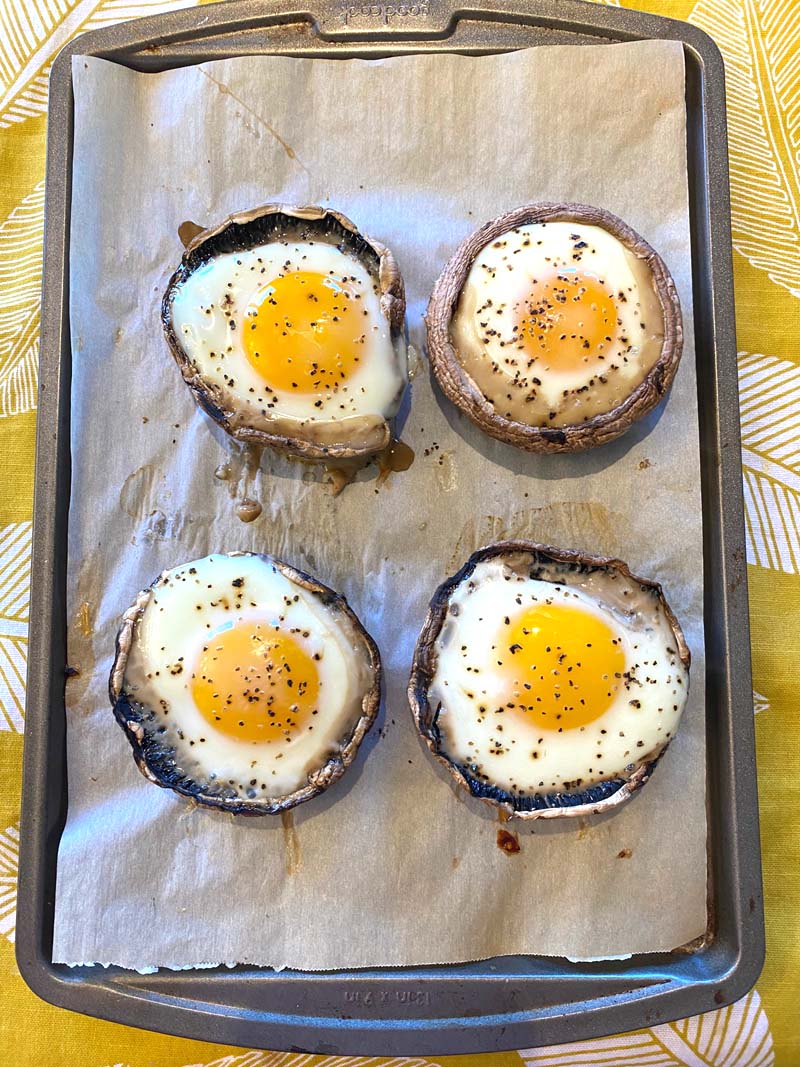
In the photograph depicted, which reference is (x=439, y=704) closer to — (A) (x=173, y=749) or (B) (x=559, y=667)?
(B) (x=559, y=667)

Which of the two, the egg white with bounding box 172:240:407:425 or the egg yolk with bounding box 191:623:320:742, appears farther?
the egg white with bounding box 172:240:407:425

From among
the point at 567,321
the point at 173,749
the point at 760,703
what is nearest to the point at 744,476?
the point at 760,703

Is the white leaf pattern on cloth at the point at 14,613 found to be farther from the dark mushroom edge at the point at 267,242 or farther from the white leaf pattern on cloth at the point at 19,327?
the dark mushroom edge at the point at 267,242

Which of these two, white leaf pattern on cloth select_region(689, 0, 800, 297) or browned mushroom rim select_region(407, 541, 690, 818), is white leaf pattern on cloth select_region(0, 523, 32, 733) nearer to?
browned mushroom rim select_region(407, 541, 690, 818)

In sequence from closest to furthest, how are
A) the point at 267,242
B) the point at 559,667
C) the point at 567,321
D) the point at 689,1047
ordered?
the point at 559,667 → the point at 567,321 → the point at 267,242 → the point at 689,1047

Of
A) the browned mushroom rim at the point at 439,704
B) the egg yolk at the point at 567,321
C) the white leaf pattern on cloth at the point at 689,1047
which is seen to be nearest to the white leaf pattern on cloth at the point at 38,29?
the egg yolk at the point at 567,321

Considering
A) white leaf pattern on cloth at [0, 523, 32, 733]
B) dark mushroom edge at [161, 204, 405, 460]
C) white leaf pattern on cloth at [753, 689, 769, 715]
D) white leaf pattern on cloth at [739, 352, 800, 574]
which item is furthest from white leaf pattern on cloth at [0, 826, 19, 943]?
white leaf pattern on cloth at [739, 352, 800, 574]
